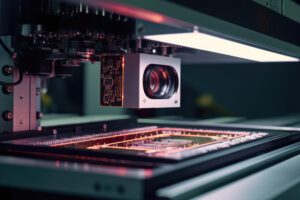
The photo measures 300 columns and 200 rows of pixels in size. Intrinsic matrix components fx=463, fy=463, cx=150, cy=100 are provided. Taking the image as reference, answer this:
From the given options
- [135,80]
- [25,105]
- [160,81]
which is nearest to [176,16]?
[135,80]

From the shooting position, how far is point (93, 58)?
1433 millimetres

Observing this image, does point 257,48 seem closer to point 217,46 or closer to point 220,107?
point 217,46

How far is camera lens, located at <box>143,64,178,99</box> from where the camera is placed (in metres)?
1.37

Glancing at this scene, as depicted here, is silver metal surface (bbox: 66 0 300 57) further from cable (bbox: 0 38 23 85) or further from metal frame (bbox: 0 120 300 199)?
cable (bbox: 0 38 23 85)

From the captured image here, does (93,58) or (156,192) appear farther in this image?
(93,58)

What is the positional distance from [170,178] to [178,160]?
86 mm

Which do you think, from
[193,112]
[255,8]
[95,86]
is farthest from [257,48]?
[193,112]

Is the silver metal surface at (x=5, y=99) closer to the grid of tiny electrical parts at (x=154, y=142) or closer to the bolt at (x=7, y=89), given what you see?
the bolt at (x=7, y=89)

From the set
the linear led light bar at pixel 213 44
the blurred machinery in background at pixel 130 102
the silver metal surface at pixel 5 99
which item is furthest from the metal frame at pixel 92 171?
the linear led light bar at pixel 213 44

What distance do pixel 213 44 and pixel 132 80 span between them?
0.25 m

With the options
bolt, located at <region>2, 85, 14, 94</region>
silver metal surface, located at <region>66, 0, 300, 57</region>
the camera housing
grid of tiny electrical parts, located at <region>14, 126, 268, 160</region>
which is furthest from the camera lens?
bolt, located at <region>2, 85, 14, 94</region>

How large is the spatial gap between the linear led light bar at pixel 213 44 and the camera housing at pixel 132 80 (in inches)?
5.6

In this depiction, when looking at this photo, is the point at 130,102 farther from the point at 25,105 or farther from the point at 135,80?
the point at 25,105

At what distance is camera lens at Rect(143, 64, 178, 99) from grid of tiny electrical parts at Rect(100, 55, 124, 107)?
0.25 ft
